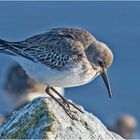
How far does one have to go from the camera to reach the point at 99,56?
932 centimetres

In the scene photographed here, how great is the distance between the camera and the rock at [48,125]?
5941mm

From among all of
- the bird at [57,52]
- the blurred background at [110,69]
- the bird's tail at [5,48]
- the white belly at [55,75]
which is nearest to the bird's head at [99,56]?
the bird at [57,52]

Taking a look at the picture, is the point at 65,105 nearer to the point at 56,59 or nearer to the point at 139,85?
the point at 56,59

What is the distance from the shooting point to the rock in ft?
19.5

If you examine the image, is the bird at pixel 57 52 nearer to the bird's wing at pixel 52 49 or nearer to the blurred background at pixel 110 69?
the bird's wing at pixel 52 49

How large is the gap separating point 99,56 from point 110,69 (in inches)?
750

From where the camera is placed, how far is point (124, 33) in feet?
113

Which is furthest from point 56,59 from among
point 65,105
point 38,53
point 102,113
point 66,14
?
point 66,14

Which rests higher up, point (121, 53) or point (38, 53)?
point (38, 53)

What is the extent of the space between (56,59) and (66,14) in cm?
2815

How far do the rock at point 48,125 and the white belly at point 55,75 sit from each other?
5.49ft

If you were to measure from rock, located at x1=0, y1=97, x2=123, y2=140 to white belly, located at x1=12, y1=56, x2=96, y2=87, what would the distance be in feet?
5.49

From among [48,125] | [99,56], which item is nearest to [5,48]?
[99,56]

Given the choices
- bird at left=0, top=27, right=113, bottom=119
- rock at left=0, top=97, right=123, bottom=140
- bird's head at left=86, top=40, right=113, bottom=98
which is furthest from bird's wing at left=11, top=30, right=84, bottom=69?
rock at left=0, top=97, right=123, bottom=140
